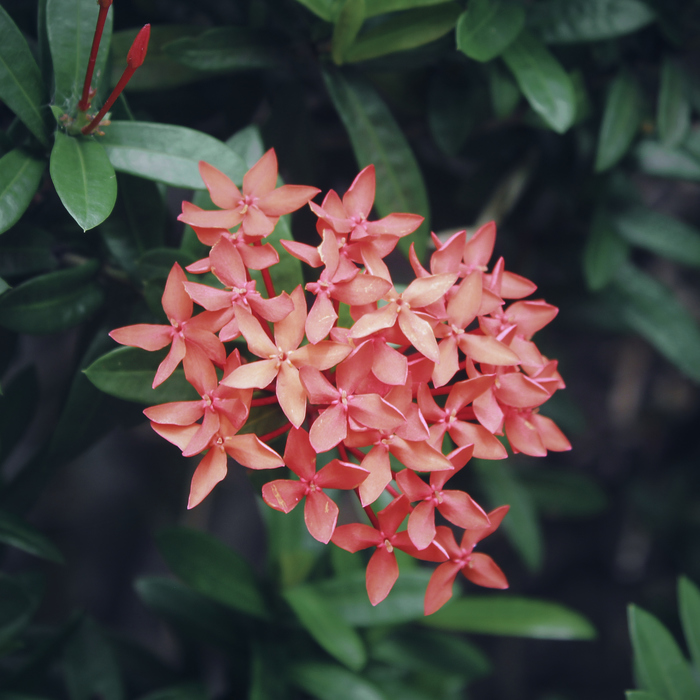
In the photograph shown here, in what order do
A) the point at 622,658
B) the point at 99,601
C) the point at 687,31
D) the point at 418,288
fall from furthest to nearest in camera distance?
the point at 622,658, the point at 99,601, the point at 687,31, the point at 418,288

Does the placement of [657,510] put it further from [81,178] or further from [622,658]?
[81,178]

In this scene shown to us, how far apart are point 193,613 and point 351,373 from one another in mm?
803

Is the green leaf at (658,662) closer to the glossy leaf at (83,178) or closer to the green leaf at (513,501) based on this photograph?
the green leaf at (513,501)

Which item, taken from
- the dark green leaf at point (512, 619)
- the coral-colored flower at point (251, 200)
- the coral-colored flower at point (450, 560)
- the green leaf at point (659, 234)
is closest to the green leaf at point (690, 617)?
the dark green leaf at point (512, 619)

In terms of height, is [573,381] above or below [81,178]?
below

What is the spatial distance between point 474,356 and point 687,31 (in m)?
1.03

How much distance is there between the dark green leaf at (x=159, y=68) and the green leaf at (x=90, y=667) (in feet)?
3.16

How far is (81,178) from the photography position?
662mm

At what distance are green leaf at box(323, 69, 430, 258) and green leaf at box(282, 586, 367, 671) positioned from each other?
0.68 m

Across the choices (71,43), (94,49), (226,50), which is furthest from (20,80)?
(226,50)

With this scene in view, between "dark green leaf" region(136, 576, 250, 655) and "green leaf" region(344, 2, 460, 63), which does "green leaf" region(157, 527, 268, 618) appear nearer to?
"dark green leaf" region(136, 576, 250, 655)

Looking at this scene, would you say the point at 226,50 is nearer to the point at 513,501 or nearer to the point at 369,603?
the point at 369,603

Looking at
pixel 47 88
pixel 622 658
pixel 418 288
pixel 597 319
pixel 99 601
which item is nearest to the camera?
pixel 418 288

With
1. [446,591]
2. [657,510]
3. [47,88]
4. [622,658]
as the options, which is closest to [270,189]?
[47,88]
